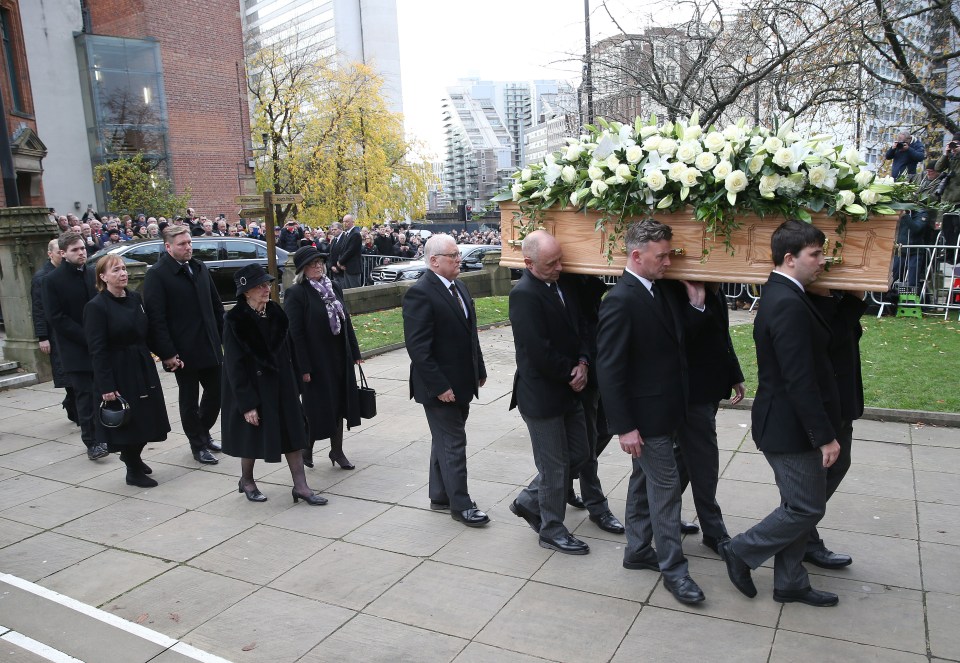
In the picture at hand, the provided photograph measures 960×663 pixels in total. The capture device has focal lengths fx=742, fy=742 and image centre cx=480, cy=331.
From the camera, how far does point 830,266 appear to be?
392cm

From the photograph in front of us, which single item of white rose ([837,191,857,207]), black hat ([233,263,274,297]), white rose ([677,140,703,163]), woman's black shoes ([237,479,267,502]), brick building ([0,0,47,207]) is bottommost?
woman's black shoes ([237,479,267,502])

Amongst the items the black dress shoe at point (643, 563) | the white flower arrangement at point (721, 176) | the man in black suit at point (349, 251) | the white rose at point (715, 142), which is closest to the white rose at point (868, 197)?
the white flower arrangement at point (721, 176)

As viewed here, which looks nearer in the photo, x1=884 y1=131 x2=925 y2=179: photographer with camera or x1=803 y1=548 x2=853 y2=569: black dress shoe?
x1=803 y1=548 x2=853 y2=569: black dress shoe

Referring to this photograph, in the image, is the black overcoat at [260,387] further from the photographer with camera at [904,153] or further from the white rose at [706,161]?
the photographer with camera at [904,153]

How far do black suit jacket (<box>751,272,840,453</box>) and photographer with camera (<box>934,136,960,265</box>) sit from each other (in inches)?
433

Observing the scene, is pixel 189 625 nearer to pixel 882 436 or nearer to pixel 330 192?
pixel 882 436

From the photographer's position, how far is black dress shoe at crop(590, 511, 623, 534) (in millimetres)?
5016

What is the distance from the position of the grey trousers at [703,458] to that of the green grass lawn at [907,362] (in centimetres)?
380

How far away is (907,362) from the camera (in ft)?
29.3

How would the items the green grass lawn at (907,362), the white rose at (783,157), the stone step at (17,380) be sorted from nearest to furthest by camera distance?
the white rose at (783,157) → the green grass lawn at (907,362) → the stone step at (17,380)

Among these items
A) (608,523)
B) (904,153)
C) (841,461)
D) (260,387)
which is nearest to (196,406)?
(260,387)

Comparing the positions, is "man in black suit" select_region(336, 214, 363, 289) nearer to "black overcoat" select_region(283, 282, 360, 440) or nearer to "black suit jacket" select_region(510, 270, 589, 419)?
"black overcoat" select_region(283, 282, 360, 440)

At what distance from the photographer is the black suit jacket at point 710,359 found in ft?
14.4

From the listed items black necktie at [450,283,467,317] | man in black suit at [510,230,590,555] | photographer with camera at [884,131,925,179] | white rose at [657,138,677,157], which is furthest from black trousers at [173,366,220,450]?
photographer with camera at [884,131,925,179]
